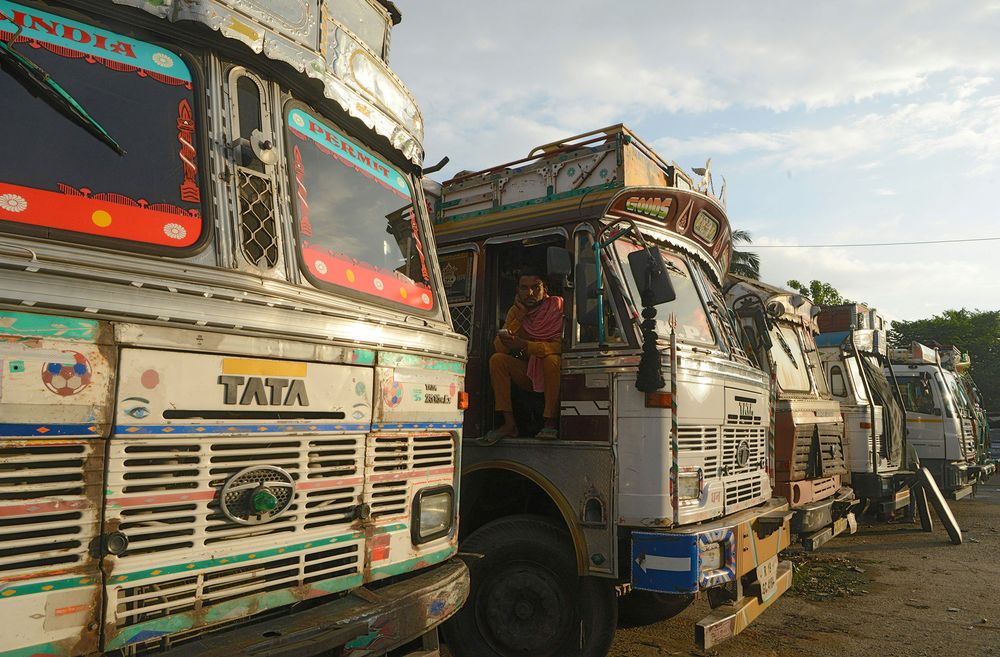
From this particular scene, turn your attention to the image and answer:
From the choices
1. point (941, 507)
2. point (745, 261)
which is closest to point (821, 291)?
point (745, 261)

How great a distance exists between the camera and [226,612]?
2.18 metres

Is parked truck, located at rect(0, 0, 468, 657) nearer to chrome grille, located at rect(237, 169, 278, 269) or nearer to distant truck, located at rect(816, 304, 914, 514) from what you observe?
chrome grille, located at rect(237, 169, 278, 269)

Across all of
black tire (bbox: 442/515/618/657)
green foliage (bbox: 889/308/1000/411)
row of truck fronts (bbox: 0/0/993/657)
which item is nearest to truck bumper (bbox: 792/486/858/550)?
row of truck fronts (bbox: 0/0/993/657)

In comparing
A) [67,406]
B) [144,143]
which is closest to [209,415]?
[67,406]

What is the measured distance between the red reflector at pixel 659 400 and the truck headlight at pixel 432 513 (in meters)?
1.41

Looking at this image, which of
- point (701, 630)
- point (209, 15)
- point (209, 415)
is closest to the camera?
point (209, 415)

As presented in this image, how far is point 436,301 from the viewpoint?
3.44 meters

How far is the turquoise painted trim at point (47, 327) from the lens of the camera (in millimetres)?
1763

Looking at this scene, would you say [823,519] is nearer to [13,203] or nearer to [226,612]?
[226,612]

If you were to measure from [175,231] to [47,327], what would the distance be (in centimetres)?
56

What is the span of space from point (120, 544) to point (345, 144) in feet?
6.23

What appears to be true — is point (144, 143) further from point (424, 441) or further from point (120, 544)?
point (424, 441)

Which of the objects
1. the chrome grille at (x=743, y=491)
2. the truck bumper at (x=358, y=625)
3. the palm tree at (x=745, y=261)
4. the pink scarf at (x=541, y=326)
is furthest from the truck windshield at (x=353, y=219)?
the palm tree at (x=745, y=261)

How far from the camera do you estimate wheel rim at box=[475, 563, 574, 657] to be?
4359 millimetres
